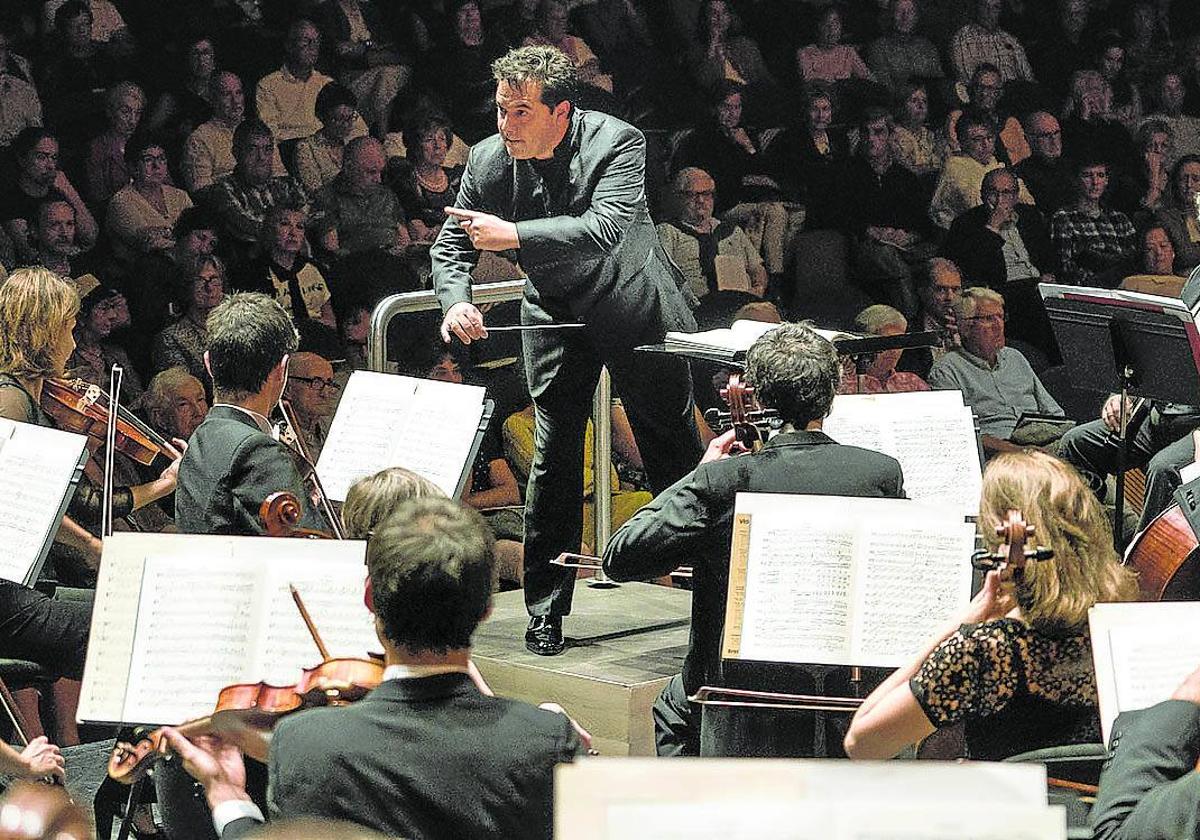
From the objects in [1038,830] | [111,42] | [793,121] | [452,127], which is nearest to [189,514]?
[1038,830]

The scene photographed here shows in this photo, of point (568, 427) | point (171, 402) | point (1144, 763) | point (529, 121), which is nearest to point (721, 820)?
point (1144, 763)

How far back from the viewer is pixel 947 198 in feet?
30.8

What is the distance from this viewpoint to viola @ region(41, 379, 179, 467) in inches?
175

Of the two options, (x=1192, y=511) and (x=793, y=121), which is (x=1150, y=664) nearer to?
(x=1192, y=511)

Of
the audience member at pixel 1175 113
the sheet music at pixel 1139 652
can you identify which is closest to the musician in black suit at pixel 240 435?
the sheet music at pixel 1139 652

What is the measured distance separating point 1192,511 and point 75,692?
345 cm

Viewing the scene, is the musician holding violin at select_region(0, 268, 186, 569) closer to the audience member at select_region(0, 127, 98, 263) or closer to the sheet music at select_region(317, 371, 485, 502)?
the sheet music at select_region(317, 371, 485, 502)

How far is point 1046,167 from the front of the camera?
9594mm

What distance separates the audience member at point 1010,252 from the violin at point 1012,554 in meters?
6.73

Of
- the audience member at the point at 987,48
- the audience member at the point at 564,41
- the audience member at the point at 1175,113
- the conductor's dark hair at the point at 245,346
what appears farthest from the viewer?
the audience member at the point at 1175,113

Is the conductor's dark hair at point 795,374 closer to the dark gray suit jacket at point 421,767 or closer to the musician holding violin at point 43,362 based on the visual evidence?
the dark gray suit jacket at point 421,767

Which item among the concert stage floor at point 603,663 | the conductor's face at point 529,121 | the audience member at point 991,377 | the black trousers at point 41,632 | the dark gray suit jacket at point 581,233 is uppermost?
the conductor's face at point 529,121

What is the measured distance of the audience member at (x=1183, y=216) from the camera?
9617mm

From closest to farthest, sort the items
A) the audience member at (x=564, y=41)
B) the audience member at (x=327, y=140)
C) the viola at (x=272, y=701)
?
the viola at (x=272, y=701), the audience member at (x=327, y=140), the audience member at (x=564, y=41)
